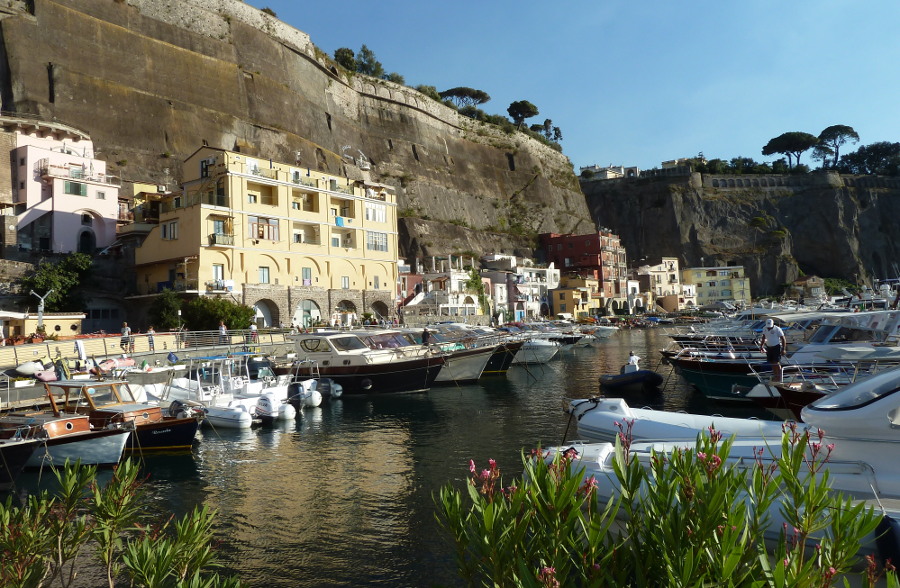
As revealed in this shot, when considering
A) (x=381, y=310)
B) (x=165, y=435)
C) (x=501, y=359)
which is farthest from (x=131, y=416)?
(x=381, y=310)

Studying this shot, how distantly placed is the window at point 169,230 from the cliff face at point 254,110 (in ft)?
41.2

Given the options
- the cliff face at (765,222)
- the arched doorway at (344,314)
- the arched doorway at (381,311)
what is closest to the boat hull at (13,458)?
the arched doorway at (344,314)

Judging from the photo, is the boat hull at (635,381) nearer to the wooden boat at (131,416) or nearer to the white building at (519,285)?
the wooden boat at (131,416)

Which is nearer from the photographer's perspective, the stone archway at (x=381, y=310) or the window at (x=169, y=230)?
the window at (x=169, y=230)

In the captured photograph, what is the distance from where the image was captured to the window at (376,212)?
5150 centimetres

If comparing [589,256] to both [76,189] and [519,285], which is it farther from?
[76,189]

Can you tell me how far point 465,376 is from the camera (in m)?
29.8

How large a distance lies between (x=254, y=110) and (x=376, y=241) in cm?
2476

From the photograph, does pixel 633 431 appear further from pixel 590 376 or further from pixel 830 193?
pixel 830 193

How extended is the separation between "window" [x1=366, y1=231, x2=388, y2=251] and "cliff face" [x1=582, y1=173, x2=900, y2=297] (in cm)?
7633

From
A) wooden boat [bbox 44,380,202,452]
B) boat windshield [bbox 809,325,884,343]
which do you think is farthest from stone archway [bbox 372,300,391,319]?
wooden boat [bbox 44,380,202,452]

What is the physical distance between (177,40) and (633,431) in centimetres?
6524

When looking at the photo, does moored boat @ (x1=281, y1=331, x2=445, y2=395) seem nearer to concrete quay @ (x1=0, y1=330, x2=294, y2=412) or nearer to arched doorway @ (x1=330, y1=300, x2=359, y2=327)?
concrete quay @ (x1=0, y1=330, x2=294, y2=412)

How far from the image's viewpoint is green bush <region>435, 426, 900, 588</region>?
11.3 feet
